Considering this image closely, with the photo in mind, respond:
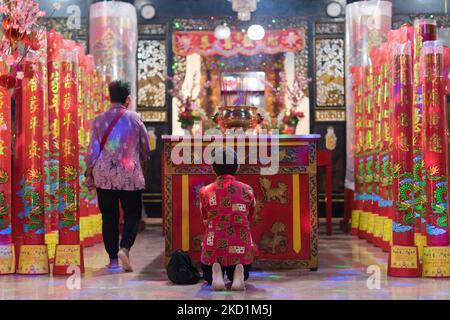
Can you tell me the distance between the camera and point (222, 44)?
9.51 metres

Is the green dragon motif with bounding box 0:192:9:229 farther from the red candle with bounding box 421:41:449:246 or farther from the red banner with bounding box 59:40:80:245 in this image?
the red candle with bounding box 421:41:449:246

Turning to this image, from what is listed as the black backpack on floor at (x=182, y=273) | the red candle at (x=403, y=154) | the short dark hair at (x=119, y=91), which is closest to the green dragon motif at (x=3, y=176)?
the short dark hair at (x=119, y=91)

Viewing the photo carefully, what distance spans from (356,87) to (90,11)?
11.2 ft

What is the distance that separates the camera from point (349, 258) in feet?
17.4

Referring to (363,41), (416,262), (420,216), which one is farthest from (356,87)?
(416,262)

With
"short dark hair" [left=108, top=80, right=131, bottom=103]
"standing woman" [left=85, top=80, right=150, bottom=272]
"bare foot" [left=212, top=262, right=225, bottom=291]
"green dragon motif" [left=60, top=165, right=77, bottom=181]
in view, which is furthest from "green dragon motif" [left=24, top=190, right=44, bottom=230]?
"bare foot" [left=212, top=262, right=225, bottom=291]

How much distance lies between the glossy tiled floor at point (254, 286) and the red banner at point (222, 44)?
478 centimetres

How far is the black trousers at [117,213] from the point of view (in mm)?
4602

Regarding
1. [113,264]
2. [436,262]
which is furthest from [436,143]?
[113,264]

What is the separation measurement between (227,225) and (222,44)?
5.94m

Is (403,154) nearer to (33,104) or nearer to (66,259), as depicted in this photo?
(66,259)

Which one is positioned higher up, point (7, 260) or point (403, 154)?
point (403, 154)

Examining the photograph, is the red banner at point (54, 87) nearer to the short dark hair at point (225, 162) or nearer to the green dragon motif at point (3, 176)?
the green dragon motif at point (3, 176)
